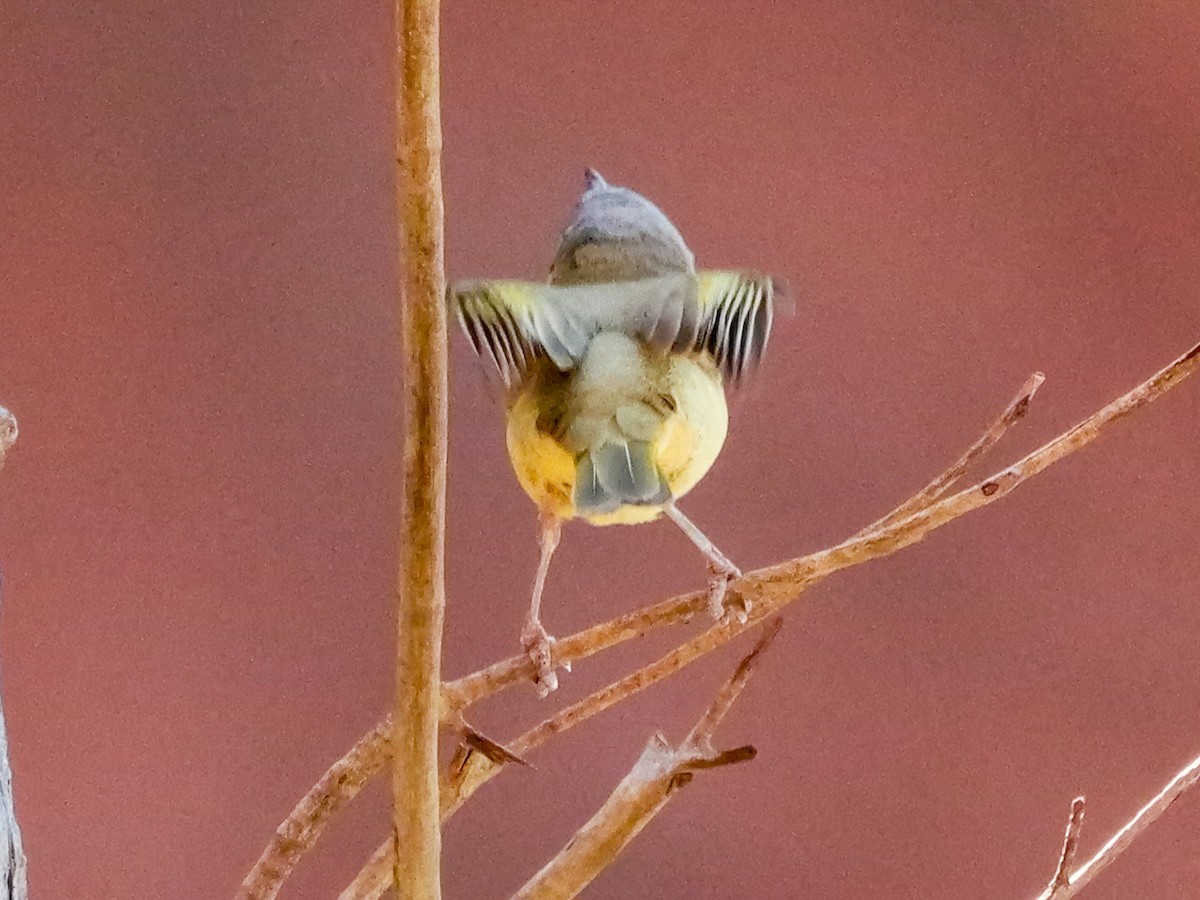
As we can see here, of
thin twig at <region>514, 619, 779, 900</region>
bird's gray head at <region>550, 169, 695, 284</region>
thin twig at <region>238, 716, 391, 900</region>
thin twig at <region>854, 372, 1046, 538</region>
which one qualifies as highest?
bird's gray head at <region>550, 169, 695, 284</region>

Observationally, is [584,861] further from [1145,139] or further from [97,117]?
[1145,139]

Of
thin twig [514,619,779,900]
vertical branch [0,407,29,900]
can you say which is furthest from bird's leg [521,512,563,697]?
vertical branch [0,407,29,900]

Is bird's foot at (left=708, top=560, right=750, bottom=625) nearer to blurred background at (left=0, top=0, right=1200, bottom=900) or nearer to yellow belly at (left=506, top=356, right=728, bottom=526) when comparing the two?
yellow belly at (left=506, top=356, right=728, bottom=526)

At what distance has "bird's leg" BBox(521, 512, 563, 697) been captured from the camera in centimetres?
93

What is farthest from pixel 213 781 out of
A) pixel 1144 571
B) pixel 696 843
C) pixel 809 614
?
pixel 1144 571

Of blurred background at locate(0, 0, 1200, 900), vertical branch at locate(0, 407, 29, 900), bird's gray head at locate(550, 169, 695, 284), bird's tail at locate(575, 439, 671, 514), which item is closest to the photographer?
vertical branch at locate(0, 407, 29, 900)

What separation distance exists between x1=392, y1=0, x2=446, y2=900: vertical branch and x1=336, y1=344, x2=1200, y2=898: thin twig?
105 mm

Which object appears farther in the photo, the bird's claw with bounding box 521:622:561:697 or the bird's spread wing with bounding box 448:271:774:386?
the bird's spread wing with bounding box 448:271:774:386

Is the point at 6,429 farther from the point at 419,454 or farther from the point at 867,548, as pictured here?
the point at 867,548

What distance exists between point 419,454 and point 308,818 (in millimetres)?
295

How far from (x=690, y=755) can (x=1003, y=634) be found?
126 cm

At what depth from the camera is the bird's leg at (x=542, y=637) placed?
93 cm

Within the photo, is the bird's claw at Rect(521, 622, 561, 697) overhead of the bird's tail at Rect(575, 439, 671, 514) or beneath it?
beneath

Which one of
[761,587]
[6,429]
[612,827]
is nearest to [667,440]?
[761,587]
